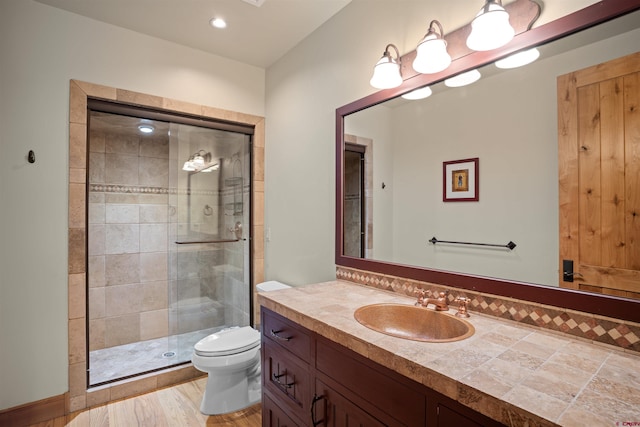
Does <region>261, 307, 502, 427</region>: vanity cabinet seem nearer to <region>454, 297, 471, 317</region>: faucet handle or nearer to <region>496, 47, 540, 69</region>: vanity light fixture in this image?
<region>454, 297, 471, 317</region>: faucet handle

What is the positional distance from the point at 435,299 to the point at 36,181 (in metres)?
2.53

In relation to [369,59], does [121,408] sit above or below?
below

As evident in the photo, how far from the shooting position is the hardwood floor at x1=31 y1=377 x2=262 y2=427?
81.0 inches

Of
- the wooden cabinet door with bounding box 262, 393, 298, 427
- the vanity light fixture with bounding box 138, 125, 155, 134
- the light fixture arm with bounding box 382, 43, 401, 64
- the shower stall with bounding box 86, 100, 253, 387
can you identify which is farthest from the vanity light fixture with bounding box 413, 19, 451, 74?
the vanity light fixture with bounding box 138, 125, 155, 134

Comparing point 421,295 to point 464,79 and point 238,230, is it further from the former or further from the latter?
point 238,230

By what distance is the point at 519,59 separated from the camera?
1232mm

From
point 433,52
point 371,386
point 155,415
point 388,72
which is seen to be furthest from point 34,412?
point 433,52

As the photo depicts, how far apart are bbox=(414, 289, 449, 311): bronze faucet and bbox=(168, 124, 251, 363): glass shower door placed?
6.47 ft

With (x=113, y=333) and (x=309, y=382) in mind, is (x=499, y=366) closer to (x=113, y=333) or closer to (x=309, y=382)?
(x=309, y=382)

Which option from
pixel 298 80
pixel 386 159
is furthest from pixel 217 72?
pixel 386 159

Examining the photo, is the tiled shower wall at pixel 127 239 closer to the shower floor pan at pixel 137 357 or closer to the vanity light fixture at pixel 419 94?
the shower floor pan at pixel 137 357

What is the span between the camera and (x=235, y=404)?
2.20m

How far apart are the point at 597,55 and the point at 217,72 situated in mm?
2627

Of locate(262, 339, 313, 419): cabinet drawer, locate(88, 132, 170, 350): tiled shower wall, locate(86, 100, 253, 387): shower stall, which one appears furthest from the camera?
locate(88, 132, 170, 350): tiled shower wall
